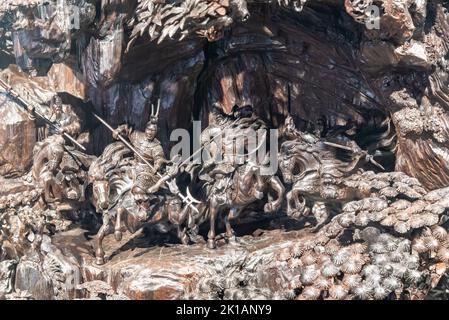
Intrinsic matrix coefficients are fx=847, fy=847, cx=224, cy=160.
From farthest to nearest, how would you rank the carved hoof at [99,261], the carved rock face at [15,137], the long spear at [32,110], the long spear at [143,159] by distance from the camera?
the carved rock face at [15,137] → the long spear at [32,110] → the long spear at [143,159] → the carved hoof at [99,261]

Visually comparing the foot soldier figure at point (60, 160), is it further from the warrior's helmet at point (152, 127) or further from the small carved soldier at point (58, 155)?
the warrior's helmet at point (152, 127)

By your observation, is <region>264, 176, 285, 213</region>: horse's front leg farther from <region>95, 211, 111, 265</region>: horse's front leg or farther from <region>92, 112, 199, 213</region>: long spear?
<region>95, 211, 111, 265</region>: horse's front leg

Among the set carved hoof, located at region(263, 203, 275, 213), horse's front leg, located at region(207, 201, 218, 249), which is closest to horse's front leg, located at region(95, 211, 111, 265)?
horse's front leg, located at region(207, 201, 218, 249)

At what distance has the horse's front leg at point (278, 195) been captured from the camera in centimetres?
894

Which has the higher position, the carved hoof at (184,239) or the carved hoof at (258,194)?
the carved hoof at (258,194)

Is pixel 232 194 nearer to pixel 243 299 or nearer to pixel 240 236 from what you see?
pixel 240 236

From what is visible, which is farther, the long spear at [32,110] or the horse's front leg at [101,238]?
the long spear at [32,110]

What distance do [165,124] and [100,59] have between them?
1.15 m

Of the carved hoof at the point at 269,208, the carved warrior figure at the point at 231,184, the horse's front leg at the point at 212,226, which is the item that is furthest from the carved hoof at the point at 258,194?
the horse's front leg at the point at 212,226

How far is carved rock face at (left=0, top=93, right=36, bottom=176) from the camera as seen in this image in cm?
926

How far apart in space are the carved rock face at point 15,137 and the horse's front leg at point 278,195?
2659 millimetres

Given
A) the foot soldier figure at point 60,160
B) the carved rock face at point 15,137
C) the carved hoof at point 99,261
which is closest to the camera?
the carved hoof at point 99,261
